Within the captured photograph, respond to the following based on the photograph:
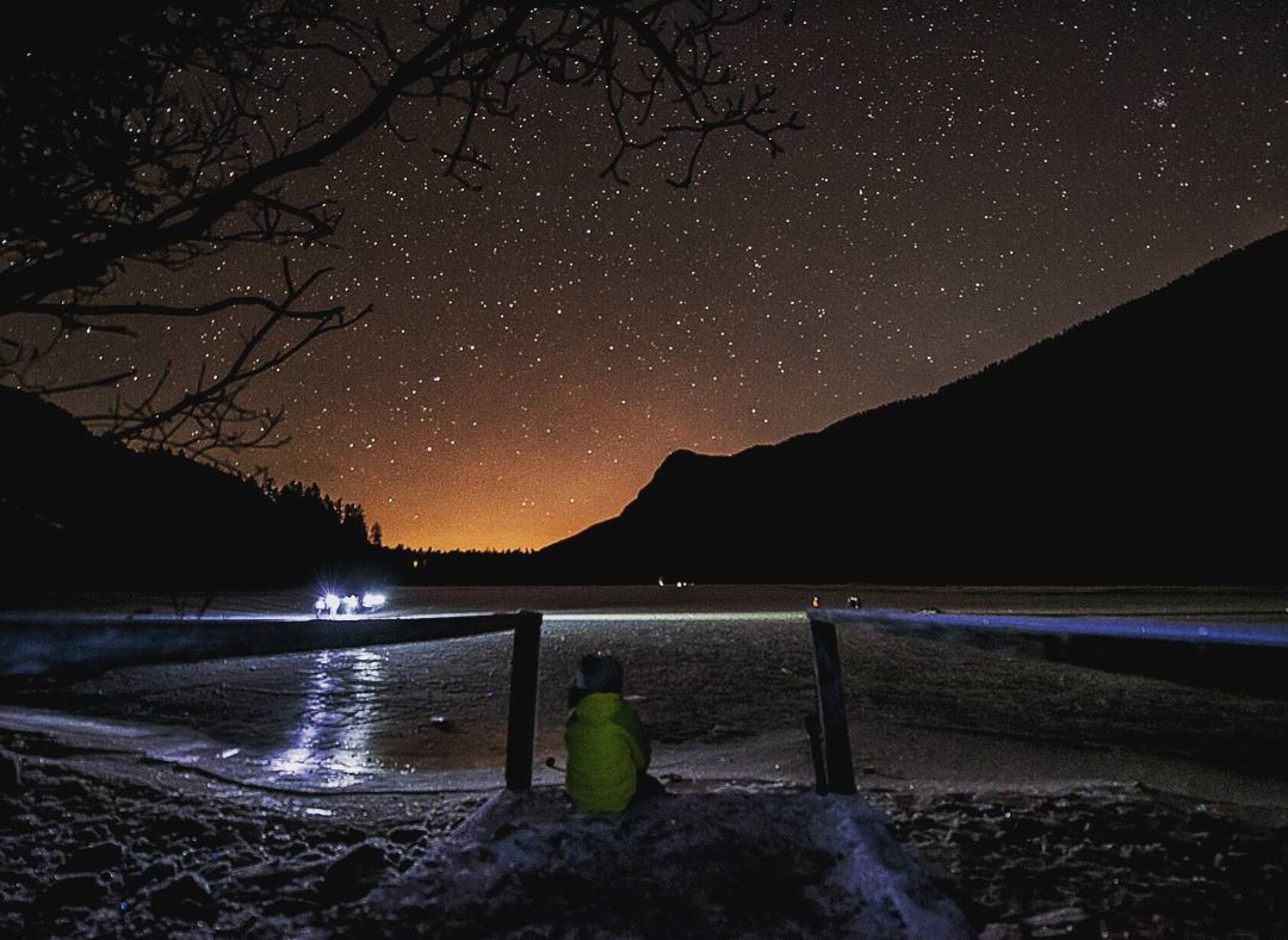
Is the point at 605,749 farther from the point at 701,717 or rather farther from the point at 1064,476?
the point at 1064,476

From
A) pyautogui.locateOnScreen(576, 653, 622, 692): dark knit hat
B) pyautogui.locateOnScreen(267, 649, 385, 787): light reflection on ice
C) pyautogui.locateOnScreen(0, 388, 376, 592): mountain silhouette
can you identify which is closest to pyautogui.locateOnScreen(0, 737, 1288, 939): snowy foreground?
pyautogui.locateOnScreen(576, 653, 622, 692): dark knit hat

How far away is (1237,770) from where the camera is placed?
5832 mm

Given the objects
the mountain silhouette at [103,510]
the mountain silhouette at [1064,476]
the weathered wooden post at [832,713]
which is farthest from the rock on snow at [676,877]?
the mountain silhouette at [1064,476]

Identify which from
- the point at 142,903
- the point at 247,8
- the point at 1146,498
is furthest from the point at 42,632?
the point at 1146,498

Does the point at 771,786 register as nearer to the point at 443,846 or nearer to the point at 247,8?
the point at 443,846

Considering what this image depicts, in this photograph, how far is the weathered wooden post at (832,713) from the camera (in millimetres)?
3557

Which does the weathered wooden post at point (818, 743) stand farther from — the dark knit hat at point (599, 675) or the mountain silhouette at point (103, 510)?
the mountain silhouette at point (103, 510)

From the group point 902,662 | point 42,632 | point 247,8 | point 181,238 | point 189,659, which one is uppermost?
point 247,8

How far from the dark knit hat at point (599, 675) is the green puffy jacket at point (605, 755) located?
0.17 ft

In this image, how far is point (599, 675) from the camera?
338cm

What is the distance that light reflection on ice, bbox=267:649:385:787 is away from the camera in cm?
569

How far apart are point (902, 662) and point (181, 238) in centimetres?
1229

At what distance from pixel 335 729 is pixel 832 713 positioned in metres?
6.00

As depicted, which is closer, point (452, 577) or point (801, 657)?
point (801, 657)
